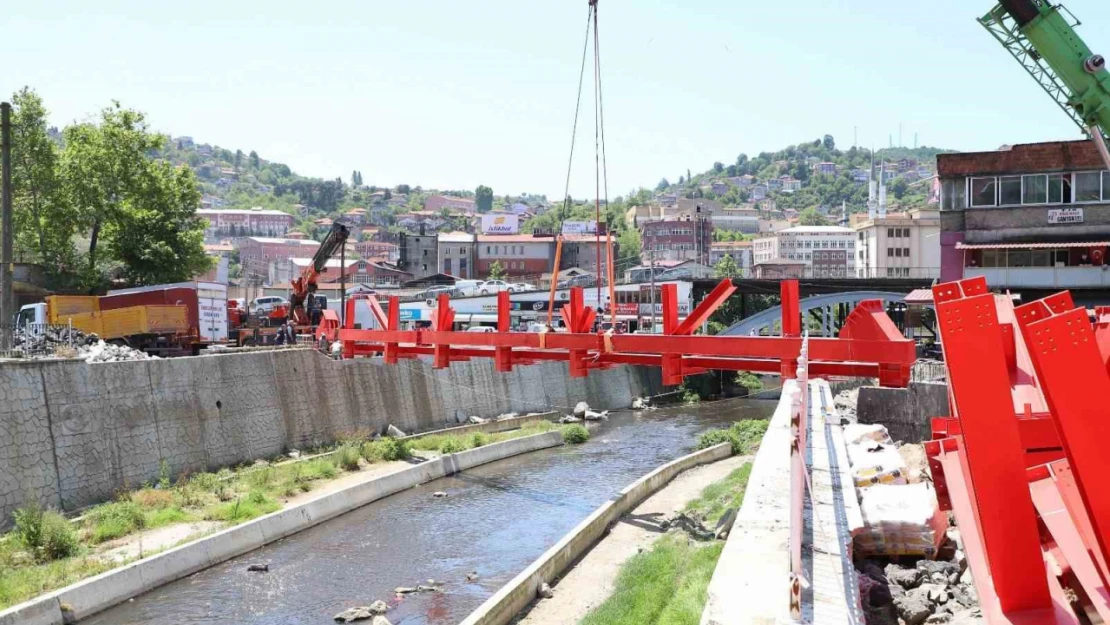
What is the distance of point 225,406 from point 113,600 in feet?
35.9

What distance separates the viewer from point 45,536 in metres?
16.1

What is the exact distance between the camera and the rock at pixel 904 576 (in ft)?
30.5

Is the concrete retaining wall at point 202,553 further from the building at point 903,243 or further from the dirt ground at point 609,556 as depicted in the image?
the building at point 903,243

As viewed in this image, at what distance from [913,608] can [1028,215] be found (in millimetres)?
33551

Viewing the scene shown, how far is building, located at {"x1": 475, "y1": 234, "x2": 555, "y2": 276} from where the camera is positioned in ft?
317

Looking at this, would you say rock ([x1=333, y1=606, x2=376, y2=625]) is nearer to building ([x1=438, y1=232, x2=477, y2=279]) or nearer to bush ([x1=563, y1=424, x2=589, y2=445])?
bush ([x1=563, y1=424, x2=589, y2=445])

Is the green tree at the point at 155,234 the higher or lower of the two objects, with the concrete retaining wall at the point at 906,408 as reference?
higher

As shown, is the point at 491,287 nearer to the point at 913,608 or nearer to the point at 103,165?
the point at 103,165

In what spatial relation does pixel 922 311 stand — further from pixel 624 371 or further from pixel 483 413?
pixel 483 413

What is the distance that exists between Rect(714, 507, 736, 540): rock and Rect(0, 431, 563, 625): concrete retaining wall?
30.8 feet

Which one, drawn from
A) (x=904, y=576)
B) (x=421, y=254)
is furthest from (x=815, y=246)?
(x=904, y=576)

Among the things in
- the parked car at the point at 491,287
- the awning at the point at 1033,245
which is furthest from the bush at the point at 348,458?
the parked car at the point at 491,287

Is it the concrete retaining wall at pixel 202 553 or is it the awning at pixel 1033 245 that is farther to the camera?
the awning at pixel 1033 245

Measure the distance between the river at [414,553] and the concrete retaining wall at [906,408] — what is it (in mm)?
6883
